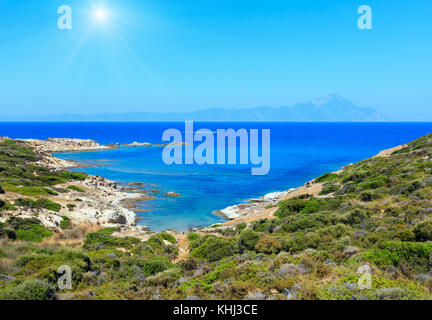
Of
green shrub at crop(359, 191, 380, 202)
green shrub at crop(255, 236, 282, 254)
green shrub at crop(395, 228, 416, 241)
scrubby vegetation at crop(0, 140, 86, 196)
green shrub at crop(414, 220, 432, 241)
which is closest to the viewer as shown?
green shrub at crop(414, 220, 432, 241)

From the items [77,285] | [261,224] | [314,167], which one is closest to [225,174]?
[314,167]

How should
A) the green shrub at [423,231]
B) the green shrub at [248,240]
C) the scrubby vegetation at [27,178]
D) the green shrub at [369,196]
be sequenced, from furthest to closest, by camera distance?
1. the scrubby vegetation at [27,178]
2. the green shrub at [369,196]
3. the green shrub at [248,240]
4. the green shrub at [423,231]

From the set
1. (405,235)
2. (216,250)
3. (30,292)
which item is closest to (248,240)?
(216,250)

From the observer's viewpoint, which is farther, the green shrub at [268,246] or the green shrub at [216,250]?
the green shrub at [216,250]

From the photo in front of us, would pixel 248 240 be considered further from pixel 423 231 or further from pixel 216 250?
Answer: pixel 423 231

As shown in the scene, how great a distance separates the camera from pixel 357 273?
851 cm

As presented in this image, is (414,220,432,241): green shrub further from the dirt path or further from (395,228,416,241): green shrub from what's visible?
the dirt path

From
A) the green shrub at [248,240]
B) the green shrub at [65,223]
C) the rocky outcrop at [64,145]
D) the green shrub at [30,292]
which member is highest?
the rocky outcrop at [64,145]

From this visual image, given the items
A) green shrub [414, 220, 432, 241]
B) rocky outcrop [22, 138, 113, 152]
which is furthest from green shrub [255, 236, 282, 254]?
rocky outcrop [22, 138, 113, 152]

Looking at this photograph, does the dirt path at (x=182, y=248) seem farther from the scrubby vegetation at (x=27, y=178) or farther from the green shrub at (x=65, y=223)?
the scrubby vegetation at (x=27, y=178)

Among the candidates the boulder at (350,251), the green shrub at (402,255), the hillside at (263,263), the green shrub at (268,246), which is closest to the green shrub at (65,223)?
the hillside at (263,263)

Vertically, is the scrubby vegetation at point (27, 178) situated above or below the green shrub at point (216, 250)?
above

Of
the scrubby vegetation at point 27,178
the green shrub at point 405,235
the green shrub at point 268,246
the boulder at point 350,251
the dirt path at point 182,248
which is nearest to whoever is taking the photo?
the boulder at point 350,251
